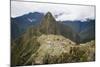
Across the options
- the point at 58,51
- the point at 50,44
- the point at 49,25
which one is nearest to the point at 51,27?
the point at 49,25

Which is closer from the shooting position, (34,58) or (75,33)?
(34,58)

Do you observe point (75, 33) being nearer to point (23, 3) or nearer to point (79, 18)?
point (79, 18)

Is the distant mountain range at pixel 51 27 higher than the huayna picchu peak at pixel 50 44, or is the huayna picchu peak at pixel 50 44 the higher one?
the distant mountain range at pixel 51 27

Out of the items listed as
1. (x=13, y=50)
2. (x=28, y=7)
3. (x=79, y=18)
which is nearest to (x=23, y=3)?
(x=28, y=7)

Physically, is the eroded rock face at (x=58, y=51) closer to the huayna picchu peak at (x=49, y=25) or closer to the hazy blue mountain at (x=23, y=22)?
the huayna picchu peak at (x=49, y=25)

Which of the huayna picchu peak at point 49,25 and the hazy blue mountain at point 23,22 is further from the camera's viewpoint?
the huayna picchu peak at point 49,25

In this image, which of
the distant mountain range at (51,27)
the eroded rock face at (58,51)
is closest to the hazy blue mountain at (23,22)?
the distant mountain range at (51,27)
